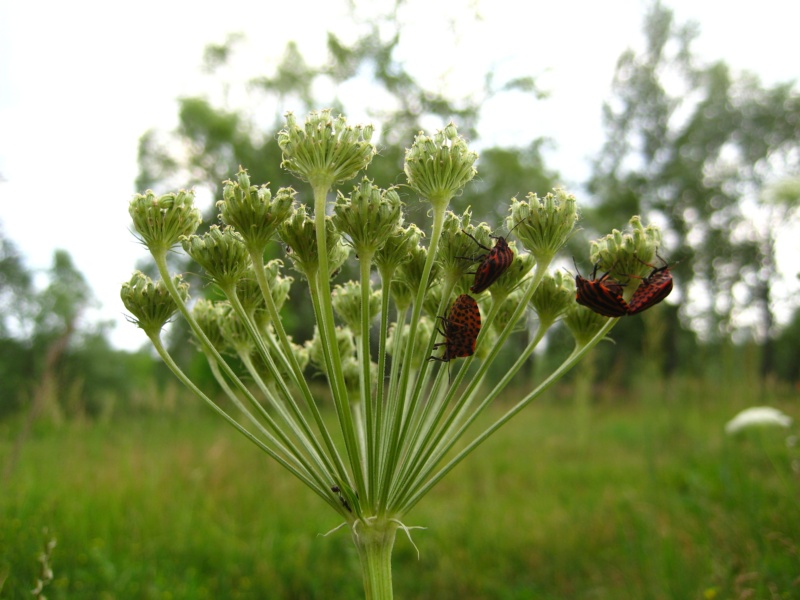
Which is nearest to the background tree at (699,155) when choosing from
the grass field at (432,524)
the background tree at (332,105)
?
the background tree at (332,105)

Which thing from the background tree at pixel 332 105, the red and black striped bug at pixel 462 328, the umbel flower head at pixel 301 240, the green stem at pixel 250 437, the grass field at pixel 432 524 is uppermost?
the background tree at pixel 332 105

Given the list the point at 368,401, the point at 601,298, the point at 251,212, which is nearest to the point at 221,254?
the point at 251,212

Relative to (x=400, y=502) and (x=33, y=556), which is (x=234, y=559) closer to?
(x=33, y=556)

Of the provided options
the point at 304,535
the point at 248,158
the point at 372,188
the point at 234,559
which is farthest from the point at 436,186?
the point at 248,158

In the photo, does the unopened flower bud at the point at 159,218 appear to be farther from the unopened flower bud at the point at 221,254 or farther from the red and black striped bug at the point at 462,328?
the red and black striped bug at the point at 462,328

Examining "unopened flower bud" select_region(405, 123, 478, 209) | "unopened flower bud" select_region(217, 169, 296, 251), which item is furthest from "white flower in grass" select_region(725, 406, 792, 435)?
"unopened flower bud" select_region(217, 169, 296, 251)

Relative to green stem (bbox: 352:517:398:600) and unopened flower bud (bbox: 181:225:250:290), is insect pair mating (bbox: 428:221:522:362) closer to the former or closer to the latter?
green stem (bbox: 352:517:398:600)

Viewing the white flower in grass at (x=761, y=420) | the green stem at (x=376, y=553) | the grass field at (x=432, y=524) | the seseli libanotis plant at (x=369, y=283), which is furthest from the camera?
the white flower in grass at (x=761, y=420)

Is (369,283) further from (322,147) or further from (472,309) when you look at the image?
(322,147)

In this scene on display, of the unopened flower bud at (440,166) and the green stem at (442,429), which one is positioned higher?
the unopened flower bud at (440,166)

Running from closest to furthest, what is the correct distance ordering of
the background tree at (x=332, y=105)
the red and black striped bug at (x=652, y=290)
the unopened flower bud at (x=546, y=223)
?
the red and black striped bug at (x=652, y=290)
the unopened flower bud at (x=546, y=223)
the background tree at (x=332, y=105)
